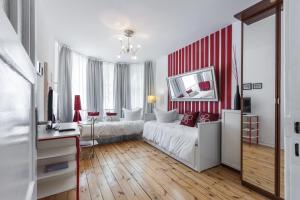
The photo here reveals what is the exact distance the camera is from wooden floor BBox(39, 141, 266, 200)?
1.93 m

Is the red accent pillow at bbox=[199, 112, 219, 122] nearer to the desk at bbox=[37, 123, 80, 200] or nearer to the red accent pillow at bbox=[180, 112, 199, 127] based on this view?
the red accent pillow at bbox=[180, 112, 199, 127]

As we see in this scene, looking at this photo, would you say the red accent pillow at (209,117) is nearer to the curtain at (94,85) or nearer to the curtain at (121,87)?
the curtain at (121,87)

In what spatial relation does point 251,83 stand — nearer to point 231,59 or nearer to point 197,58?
point 231,59

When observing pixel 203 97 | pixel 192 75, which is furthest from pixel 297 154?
pixel 192 75

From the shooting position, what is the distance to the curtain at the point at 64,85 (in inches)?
155

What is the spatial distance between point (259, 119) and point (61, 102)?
13.8ft

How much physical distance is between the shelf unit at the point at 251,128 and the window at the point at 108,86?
4.28 meters

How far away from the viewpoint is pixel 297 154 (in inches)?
35.1

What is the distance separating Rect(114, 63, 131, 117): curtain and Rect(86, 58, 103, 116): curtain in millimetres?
549

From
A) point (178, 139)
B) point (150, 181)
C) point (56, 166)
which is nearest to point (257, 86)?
point (178, 139)

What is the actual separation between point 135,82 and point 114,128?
7.56ft

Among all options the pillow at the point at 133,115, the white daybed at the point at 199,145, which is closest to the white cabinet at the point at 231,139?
the white daybed at the point at 199,145

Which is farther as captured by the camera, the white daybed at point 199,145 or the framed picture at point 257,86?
the white daybed at point 199,145

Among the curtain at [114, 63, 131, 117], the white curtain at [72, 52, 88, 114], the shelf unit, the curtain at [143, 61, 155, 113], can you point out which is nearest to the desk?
the shelf unit
